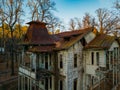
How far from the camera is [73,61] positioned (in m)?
16.7

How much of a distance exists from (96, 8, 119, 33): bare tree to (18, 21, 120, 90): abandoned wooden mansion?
20.2 m

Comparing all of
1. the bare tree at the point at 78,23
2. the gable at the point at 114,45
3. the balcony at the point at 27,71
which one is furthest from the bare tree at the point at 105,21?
the balcony at the point at 27,71

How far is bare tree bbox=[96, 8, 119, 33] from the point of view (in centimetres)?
3734

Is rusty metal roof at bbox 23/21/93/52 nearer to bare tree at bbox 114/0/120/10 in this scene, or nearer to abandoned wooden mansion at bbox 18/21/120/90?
abandoned wooden mansion at bbox 18/21/120/90

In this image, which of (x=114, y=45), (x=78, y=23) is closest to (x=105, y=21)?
(x=78, y=23)

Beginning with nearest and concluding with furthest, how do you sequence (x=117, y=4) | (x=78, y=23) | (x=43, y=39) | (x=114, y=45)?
(x=114, y=45) < (x=43, y=39) < (x=117, y=4) < (x=78, y=23)

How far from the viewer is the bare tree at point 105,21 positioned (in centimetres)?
3734

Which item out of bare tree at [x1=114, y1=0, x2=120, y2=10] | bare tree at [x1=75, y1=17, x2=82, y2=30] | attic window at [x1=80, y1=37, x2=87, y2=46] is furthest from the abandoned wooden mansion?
bare tree at [x1=75, y1=17, x2=82, y2=30]

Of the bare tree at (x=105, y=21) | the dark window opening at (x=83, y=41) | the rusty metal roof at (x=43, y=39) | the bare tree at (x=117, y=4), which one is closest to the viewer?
the rusty metal roof at (x=43, y=39)

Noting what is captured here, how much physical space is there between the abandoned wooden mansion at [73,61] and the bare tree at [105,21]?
20.2 m

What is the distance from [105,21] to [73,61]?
26920 mm

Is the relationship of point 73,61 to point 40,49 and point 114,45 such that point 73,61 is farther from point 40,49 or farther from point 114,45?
point 114,45

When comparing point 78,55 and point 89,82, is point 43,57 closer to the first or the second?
point 78,55

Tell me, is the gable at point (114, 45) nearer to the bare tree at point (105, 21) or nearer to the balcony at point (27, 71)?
the balcony at point (27, 71)
